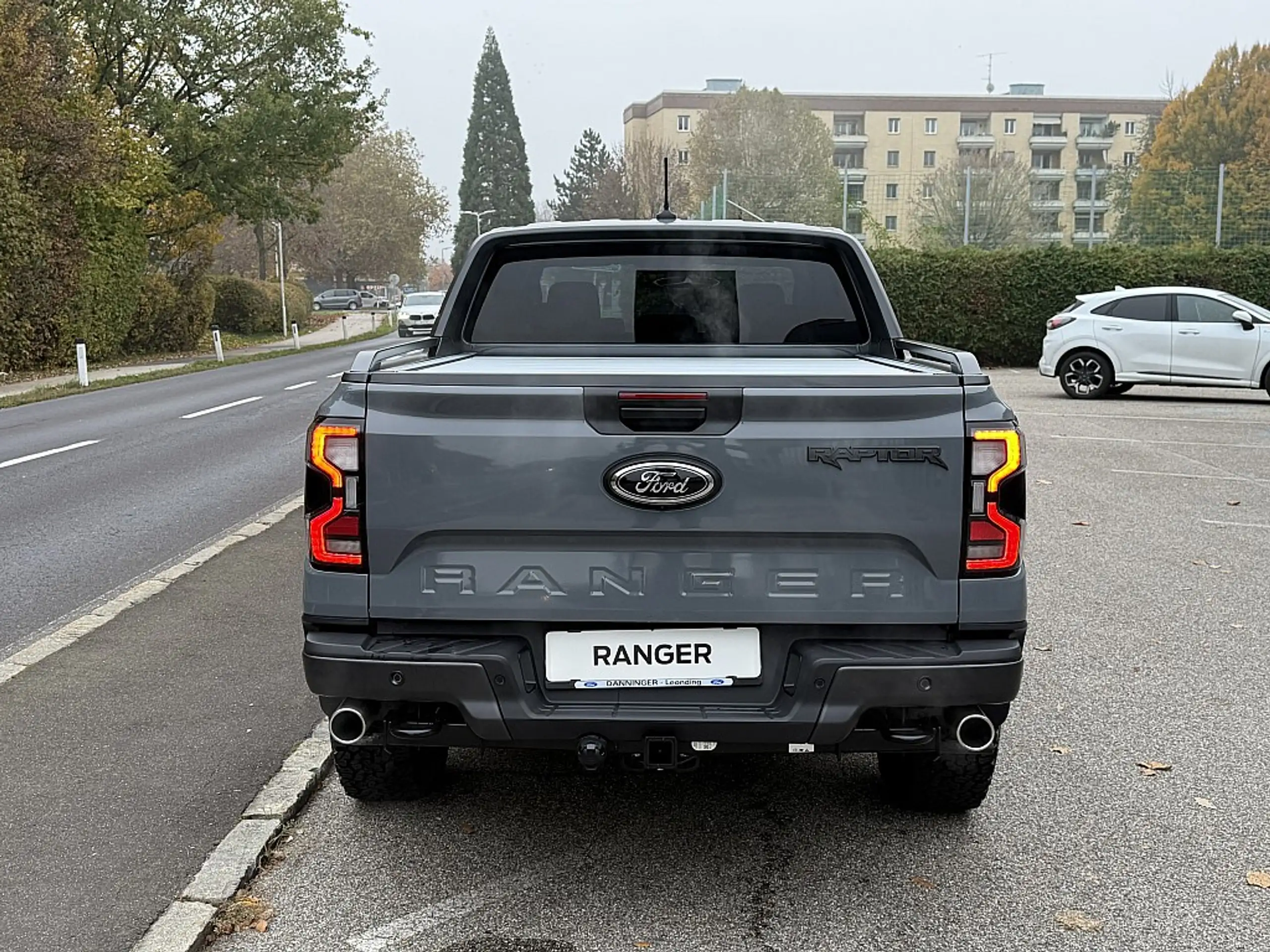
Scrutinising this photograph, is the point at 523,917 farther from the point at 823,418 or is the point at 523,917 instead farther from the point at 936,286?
the point at 936,286

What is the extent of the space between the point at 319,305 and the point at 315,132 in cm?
A: 5402

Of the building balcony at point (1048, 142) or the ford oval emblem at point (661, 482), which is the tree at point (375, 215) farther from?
the ford oval emblem at point (661, 482)

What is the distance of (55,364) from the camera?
93.4 feet

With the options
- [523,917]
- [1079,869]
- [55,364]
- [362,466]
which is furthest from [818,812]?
[55,364]

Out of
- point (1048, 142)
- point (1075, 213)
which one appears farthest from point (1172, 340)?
point (1048, 142)

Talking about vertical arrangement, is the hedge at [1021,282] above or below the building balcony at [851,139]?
below

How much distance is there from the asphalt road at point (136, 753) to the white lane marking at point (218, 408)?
38.4ft

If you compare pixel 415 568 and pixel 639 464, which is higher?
pixel 639 464

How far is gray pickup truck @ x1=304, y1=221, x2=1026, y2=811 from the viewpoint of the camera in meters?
3.28

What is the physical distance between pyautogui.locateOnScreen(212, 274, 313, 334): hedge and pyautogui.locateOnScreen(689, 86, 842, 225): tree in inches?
970

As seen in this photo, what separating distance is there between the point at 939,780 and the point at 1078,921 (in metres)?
0.70

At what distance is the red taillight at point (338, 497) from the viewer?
3.34 m

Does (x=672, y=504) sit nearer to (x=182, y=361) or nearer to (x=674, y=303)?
(x=674, y=303)

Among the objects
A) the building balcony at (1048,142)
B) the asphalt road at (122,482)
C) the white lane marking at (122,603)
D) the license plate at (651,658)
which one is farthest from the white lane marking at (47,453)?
the building balcony at (1048,142)
